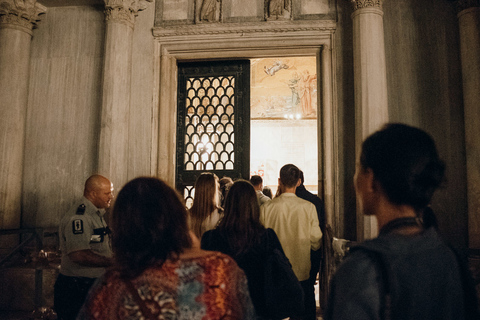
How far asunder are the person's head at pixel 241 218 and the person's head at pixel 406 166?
1.47 metres

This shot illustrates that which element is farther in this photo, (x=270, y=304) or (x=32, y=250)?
(x=32, y=250)

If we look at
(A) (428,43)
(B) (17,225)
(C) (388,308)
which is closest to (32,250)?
(B) (17,225)

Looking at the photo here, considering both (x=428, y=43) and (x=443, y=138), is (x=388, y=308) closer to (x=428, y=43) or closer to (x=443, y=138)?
(x=443, y=138)

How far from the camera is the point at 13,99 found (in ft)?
19.9

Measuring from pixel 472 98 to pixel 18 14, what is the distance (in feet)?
24.7

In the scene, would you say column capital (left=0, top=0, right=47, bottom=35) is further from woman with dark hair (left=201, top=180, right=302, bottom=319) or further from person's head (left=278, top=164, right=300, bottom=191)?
woman with dark hair (left=201, top=180, right=302, bottom=319)

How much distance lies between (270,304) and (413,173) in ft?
5.37

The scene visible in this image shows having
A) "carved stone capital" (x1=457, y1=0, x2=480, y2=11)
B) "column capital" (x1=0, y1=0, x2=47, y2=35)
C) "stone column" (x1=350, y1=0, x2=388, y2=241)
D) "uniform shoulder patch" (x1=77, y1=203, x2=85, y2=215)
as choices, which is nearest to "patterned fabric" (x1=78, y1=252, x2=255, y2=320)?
"uniform shoulder patch" (x1=77, y1=203, x2=85, y2=215)

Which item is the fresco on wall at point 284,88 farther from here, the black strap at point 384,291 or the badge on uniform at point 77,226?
the black strap at point 384,291

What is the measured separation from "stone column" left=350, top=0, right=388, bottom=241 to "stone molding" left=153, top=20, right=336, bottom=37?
2.12ft

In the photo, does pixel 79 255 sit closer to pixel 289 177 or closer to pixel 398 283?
pixel 289 177

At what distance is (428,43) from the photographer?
5707 mm

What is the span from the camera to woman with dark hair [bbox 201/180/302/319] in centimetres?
243

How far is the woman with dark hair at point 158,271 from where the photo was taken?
1.32 m
